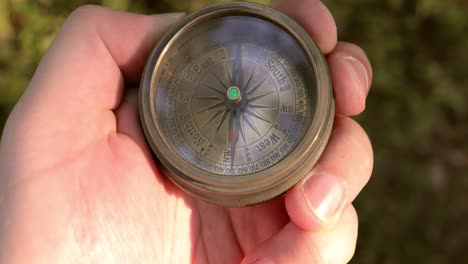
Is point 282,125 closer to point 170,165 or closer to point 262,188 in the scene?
Answer: point 262,188

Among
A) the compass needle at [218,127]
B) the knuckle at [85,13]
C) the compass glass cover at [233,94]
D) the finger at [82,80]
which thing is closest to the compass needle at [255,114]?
the compass glass cover at [233,94]

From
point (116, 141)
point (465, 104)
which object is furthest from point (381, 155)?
point (116, 141)

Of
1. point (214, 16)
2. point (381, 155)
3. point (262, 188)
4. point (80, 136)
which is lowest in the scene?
point (381, 155)

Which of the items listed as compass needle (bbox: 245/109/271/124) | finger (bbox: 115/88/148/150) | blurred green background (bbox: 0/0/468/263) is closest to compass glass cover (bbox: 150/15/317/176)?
compass needle (bbox: 245/109/271/124)

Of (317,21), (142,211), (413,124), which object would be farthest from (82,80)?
(413,124)

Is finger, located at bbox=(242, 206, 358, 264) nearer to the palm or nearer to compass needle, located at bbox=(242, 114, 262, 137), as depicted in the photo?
the palm
